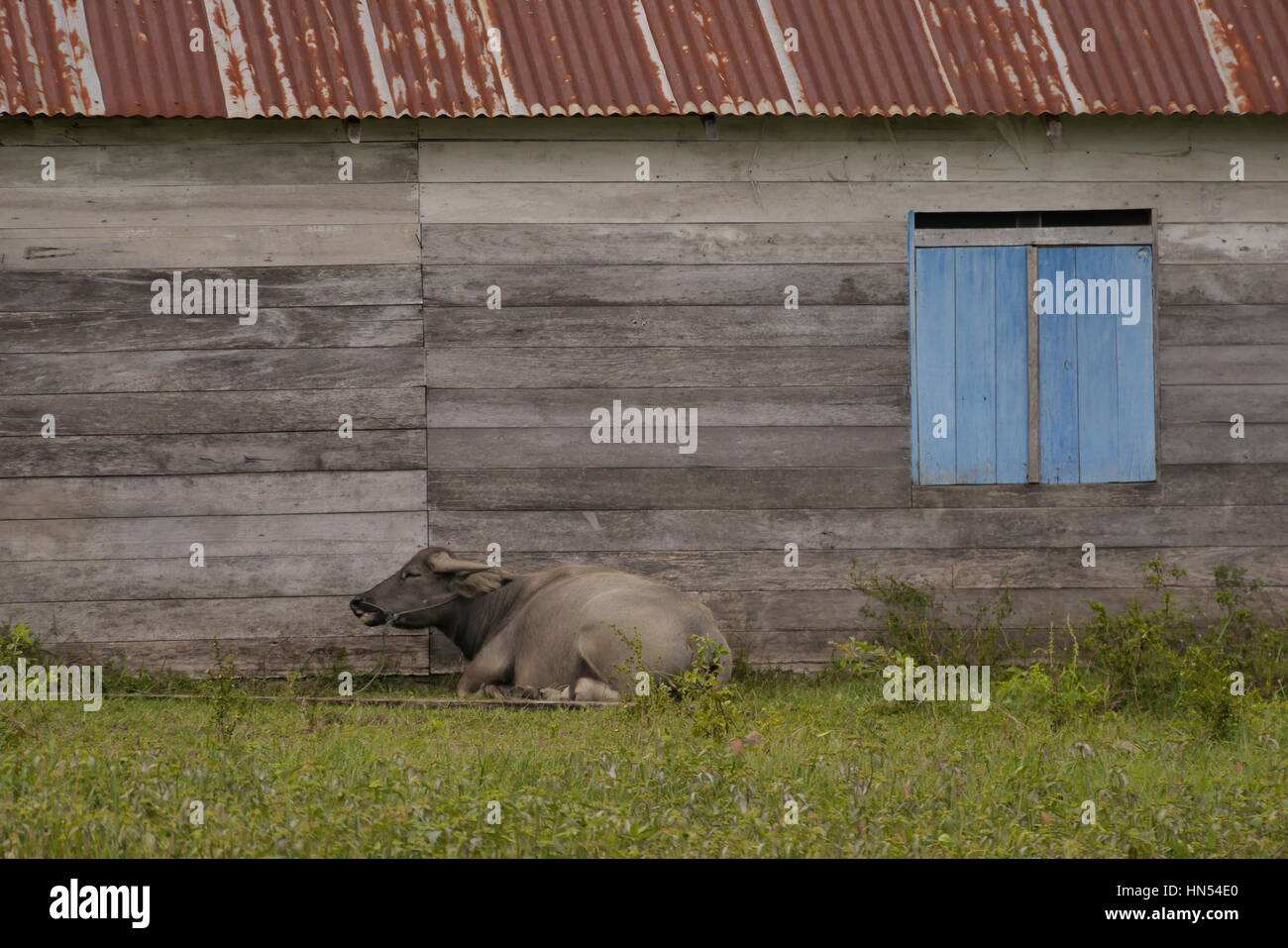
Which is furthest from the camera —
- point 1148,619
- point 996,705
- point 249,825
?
point 1148,619

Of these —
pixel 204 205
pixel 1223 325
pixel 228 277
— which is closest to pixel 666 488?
pixel 228 277

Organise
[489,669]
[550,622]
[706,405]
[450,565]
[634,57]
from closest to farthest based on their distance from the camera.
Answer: [550,622] → [489,669] → [450,565] → [634,57] → [706,405]

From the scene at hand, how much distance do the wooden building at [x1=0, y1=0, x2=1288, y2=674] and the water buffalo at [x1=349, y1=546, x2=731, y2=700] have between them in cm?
45

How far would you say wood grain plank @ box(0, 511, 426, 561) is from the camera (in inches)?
391

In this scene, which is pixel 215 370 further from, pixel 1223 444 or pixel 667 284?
pixel 1223 444

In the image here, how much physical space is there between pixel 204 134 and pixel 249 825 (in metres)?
6.23

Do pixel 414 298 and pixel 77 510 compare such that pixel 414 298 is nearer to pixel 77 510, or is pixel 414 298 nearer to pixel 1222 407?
pixel 77 510

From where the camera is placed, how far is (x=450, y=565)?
962 centimetres

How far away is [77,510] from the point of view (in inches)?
391

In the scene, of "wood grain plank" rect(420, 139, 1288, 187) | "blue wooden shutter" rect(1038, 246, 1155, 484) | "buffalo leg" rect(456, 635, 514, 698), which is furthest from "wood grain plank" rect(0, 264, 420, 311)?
"blue wooden shutter" rect(1038, 246, 1155, 484)

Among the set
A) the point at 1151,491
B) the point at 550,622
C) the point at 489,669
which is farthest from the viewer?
the point at 1151,491

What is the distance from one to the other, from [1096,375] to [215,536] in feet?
20.5

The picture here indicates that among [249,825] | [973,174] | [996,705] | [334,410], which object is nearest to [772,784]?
[249,825]

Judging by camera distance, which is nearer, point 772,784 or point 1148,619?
point 772,784
